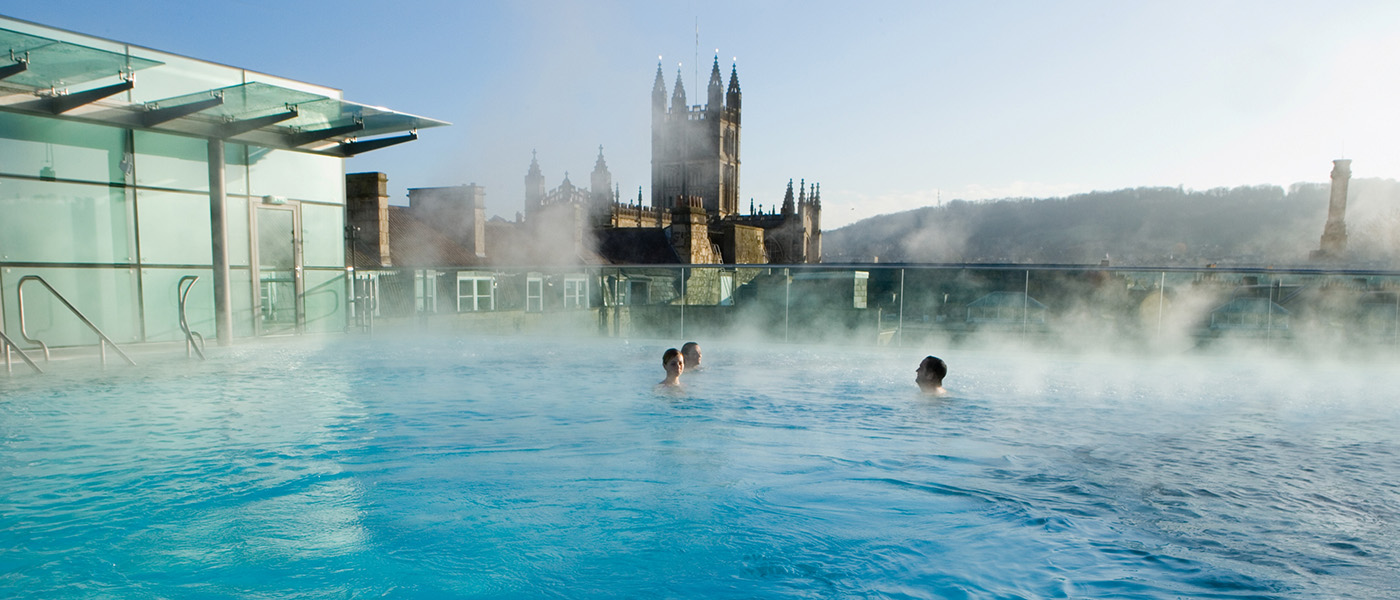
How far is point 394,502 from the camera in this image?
4.45 meters

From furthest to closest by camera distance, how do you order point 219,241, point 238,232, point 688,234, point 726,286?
1. point 688,234
2. point 726,286
3. point 238,232
4. point 219,241

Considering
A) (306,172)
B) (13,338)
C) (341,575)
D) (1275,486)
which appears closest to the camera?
(341,575)

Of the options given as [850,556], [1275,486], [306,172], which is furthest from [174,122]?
[1275,486]

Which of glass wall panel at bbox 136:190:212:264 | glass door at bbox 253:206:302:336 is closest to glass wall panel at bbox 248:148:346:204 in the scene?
glass door at bbox 253:206:302:336

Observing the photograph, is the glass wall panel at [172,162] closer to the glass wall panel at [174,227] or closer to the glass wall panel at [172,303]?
the glass wall panel at [174,227]

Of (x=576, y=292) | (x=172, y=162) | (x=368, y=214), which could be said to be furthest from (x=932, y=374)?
(x=368, y=214)

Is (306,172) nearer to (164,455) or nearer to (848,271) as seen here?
(164,455)

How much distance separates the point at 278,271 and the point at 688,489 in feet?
33.5

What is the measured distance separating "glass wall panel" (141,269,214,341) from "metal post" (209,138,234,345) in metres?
0.14

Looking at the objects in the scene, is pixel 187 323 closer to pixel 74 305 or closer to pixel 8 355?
pixel 74 305

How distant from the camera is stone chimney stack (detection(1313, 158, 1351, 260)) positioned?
3788 centimetres

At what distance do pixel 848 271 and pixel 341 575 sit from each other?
12.1 metres

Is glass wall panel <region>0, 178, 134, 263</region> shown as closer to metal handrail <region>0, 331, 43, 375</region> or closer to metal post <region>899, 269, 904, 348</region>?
metal handrail <region>0, 331, 43, 375</region>

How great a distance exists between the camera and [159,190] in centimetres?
1055
